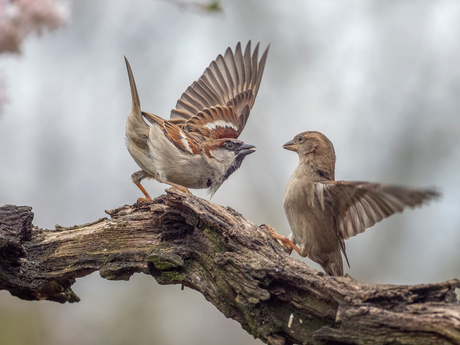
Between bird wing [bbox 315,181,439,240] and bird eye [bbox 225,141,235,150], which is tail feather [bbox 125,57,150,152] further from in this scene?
bird wing [bbox 315,181,439,240]

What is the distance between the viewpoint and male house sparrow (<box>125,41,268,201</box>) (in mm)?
3123

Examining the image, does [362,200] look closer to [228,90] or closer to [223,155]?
[223,155]

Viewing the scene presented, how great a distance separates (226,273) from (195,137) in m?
1.54

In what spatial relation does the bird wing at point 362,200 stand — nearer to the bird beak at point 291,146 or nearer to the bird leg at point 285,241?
the bird leg at point 285,241

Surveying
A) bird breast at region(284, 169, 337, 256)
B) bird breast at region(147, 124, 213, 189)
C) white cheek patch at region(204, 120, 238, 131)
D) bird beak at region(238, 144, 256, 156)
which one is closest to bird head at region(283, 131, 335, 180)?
bird breast at region(284, 169, 337, 256)

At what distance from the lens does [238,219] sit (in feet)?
7.39

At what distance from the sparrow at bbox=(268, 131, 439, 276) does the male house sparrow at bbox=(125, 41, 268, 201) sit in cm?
65

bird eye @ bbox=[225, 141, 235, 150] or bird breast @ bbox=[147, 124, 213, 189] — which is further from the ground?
bird eye @ bbox=[225, 141, 235, 150]

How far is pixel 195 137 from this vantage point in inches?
131

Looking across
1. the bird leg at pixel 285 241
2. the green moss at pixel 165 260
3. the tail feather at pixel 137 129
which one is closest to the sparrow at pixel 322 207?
the bird leg at pixel 285 241

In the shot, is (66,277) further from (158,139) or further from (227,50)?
(227,50)

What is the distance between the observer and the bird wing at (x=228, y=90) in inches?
152

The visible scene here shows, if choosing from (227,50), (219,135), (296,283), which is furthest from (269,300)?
(227,50)

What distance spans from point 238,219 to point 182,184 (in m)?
1.11
